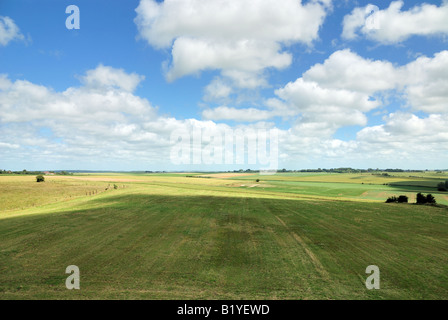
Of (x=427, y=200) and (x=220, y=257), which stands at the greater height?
(x=220, y=257)

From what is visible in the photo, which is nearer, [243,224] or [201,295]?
[201,295]

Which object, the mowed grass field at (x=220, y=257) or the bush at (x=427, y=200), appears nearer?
the mowed grass field at (x=220, y=257)

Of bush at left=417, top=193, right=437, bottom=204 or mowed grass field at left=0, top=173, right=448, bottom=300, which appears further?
bush at left=417, top=193, right=437, bottom=204

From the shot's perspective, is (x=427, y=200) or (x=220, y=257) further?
(x=427, y=200)

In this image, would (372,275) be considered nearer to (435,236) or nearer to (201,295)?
(201,295)
